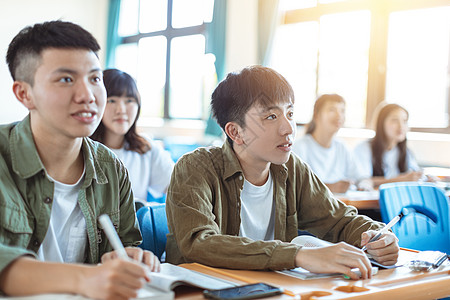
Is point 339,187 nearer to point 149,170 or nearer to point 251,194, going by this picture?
point 149,170

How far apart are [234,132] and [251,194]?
21 centimetres

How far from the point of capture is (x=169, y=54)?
25.5 feet

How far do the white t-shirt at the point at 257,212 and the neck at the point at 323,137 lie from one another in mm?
2206

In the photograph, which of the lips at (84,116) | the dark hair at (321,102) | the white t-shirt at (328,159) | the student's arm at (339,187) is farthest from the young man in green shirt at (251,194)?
the dark hair at (321,102)

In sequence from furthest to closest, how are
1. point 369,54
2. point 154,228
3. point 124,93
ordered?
point 369,54, point 124,93, point 154,228

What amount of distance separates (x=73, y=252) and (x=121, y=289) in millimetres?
479

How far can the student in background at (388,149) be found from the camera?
4.16 meters

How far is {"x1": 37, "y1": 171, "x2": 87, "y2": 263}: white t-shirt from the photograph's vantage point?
130cm

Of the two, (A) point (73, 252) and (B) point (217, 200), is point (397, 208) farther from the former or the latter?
(A) point (73, 252)

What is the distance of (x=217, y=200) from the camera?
1609mm

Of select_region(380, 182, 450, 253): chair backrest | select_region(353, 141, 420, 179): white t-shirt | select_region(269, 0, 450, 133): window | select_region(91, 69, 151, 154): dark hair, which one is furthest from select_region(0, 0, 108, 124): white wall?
select_region(380, 182, 450, 253): chair backrest

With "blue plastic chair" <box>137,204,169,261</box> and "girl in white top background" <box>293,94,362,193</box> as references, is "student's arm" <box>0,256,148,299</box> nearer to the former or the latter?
"blue plastic chair" <box>137,204,169,261</box>

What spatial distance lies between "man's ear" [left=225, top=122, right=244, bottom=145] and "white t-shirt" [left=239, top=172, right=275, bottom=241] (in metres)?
0.14

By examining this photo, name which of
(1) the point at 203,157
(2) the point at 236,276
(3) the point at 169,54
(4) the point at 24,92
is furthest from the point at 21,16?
(2) the point at 236,276
